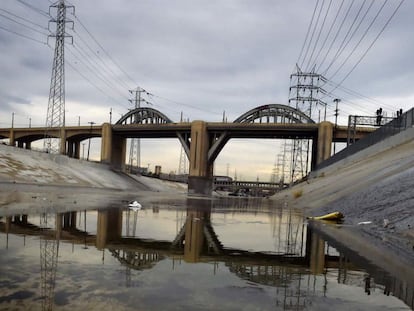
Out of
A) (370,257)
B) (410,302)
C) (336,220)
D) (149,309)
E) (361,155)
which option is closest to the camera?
(149,309)

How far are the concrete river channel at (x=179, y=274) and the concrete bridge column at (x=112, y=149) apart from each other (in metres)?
83.0

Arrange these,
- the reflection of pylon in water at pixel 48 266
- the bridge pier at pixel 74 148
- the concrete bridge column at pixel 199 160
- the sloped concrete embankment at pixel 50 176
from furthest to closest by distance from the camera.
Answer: the bridge pier at pixel 74 148, the concrete bridge column at pixel 199 160, the sloped concrete embankment at pixel 50 176, the reflection of pylon in water at pixel 48 266

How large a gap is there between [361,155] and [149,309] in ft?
136

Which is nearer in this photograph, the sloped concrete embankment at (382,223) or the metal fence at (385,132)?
the sloped concrete embankment at (382,223)

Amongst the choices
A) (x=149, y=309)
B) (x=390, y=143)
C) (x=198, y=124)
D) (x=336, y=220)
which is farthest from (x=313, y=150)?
(x=149, y=309)

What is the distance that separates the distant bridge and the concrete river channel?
71092 millimetres

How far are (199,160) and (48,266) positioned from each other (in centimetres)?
8264

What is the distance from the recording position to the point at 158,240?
428 inches

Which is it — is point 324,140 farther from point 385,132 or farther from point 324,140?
point 385,132

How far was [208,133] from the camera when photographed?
90500 mm

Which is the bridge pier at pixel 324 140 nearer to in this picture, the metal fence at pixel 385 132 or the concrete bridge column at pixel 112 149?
the metal fence at pixel 385 132

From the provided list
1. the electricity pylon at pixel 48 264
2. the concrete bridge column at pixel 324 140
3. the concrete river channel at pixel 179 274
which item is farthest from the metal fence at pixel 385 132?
the electricity pylon at pixel 48 264

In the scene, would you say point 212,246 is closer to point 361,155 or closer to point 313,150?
point 361,155

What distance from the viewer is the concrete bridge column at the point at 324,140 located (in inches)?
3066
